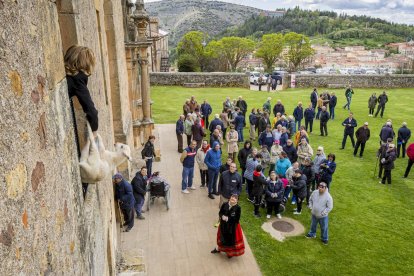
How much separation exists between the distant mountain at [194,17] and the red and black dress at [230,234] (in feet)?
469

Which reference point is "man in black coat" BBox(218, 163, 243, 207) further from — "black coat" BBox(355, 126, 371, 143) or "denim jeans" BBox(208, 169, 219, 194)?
"black coat" BBox(355, 126, 371, 143)

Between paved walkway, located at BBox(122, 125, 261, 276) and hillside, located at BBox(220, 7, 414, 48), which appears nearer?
paved walkway, located at BBox(122, 125, 261, 276)

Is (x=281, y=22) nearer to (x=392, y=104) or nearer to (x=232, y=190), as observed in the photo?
(x=392, y=104)

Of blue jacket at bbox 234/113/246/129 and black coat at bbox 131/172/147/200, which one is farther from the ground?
blue jacket at bbox 234/113/246/129

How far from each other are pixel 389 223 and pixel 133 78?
9.93 metres

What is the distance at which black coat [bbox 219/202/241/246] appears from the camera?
783 centimetres

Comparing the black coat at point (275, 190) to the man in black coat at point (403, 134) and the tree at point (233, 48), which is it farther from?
the tree at point (233, 48)

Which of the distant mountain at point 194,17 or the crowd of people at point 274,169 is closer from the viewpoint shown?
the crowd of people at point 274,169

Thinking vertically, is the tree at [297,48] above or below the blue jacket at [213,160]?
above

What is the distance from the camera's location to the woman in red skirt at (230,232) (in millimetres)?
7848

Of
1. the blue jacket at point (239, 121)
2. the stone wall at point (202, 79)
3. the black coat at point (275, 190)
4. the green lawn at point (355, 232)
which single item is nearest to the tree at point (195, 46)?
the stone wall at point (202, 79)

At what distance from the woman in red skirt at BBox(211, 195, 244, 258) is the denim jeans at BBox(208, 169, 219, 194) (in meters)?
2.90

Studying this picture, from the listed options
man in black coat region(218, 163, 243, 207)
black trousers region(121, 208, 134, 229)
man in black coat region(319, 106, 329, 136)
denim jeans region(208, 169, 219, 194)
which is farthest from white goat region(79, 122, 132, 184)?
man in black coat region(319, 106, 329, 136)

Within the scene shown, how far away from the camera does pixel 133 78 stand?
1415 cm
